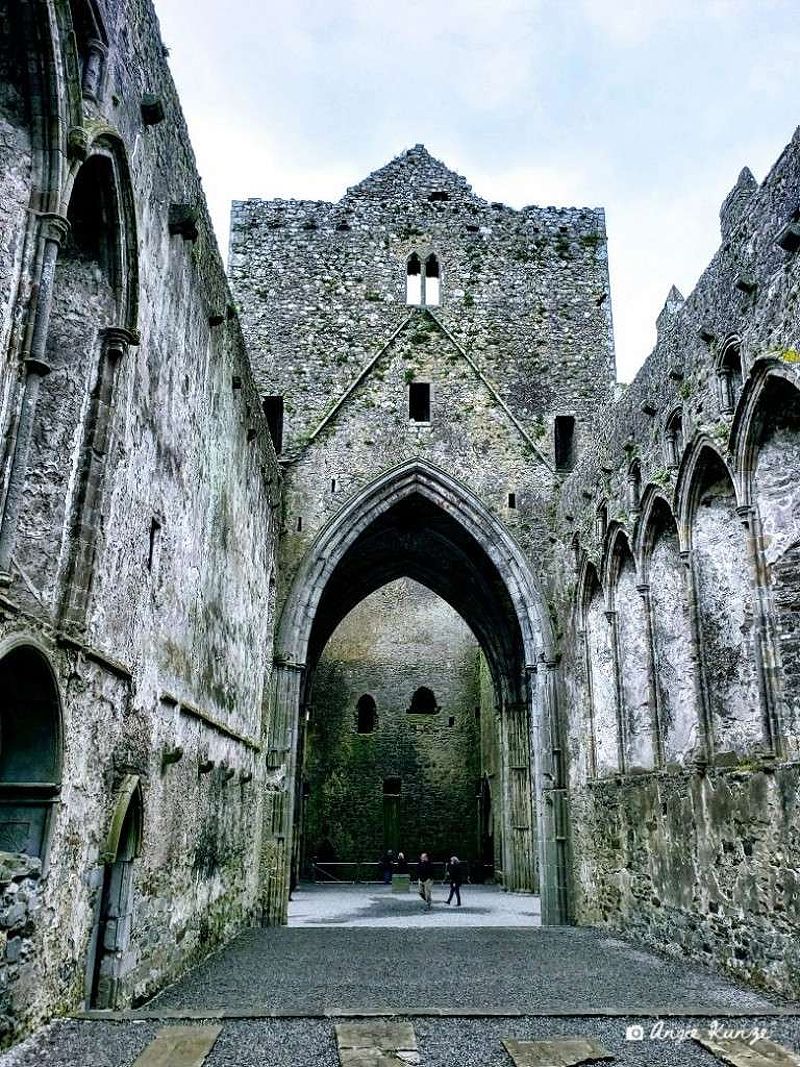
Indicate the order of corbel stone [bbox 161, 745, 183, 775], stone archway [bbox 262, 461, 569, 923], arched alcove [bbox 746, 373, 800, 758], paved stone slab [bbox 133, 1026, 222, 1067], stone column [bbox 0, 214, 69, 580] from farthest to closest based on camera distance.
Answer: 1. stone archway [bbox 262, 461, 569, 923]
2. corbel stone [bbox 161, 745, 183, 775]
3. arched alcove [bbox 746, 373, 800, 758]
4. paved stone slab [bbox 133, 1026, 222, 1067]
5. stone column [bbox 0, 214, 69, 580]

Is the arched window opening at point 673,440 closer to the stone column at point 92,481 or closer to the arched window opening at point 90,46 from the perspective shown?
the stone column at point 92,481

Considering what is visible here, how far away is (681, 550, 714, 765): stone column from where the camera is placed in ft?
26.1

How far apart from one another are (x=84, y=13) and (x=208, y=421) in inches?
161

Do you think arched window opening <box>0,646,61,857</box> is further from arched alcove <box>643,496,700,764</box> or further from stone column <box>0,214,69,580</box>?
arched alcove <box>643,496,700,764</box>

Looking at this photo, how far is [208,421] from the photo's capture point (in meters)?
8.69

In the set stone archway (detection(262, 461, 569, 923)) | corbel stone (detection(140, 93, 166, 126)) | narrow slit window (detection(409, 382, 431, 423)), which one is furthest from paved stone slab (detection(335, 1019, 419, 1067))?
narrow slit window (detection(409, 382, 431, 423))

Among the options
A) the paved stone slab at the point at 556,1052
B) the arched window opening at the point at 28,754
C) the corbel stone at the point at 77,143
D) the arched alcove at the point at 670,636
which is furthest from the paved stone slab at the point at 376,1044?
the corbel stone at the point at 77,143

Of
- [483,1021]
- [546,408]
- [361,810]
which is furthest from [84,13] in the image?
[361,810]

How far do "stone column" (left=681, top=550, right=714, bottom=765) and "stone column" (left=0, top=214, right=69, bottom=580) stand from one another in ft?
20.2

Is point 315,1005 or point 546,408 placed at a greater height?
point 546,408

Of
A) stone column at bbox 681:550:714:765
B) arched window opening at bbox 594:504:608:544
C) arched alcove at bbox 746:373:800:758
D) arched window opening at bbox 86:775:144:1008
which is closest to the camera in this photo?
arched window opening at bbox 86:775:144:1008

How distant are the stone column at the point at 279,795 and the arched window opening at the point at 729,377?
8.11 m

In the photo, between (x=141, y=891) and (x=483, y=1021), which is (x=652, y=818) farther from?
(x=141, y=891)

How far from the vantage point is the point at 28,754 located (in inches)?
182
